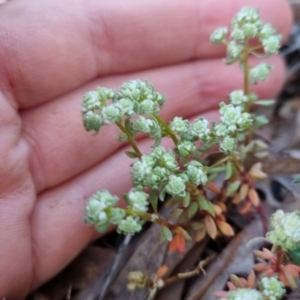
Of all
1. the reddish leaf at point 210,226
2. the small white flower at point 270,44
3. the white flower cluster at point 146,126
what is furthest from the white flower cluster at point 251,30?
the reddish leaf at point 210,226

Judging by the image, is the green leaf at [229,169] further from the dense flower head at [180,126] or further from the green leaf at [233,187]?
the dense flower head at [180,126]

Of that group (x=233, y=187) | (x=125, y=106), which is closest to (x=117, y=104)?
(x=125, y=106)

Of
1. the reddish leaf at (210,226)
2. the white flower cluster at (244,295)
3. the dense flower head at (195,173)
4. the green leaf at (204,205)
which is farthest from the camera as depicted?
the reddish leaf at (210,226)

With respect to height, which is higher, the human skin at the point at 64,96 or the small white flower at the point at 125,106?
the small white flower at the point at 125,106

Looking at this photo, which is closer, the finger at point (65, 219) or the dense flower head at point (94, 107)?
the dense flower head at point (94, 107)

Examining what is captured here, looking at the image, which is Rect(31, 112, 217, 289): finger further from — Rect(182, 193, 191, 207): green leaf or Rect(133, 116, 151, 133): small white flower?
Rect(133, 116, 151, 133): small white flower

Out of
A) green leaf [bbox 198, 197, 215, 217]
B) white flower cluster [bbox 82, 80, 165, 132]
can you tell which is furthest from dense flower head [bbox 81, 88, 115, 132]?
green leaf [bbox 198, 197, 215, 217]

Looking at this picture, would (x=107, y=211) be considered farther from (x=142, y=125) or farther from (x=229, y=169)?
(x=229, y=169)

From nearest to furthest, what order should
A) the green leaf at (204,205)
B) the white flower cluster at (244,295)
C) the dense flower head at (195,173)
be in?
1. the white flower cluster at (244,295)
2. the dense flower head at (195,173)
3. the green leaf at (204,205)
